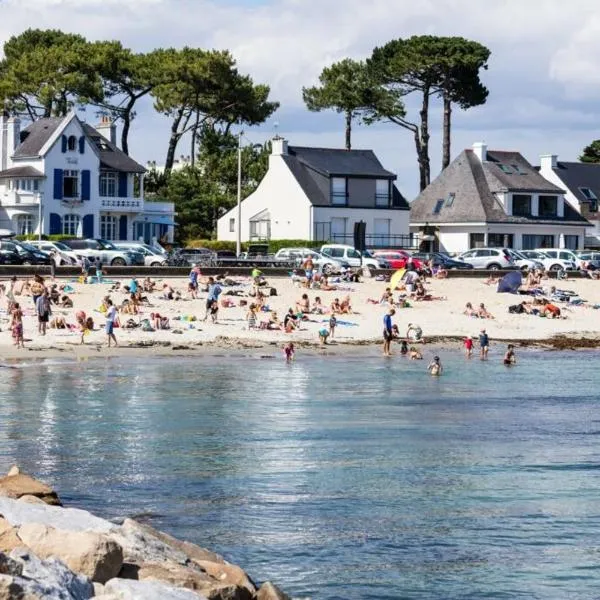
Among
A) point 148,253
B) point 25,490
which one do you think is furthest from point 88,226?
point 25,490

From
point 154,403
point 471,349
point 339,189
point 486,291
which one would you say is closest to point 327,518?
point 154,403

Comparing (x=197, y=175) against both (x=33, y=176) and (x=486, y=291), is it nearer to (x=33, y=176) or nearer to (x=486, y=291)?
(x=33, y=176)

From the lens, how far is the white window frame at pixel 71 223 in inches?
3159

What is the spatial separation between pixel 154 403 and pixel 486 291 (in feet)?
99.6

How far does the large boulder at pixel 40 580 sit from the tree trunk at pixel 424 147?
8802 cm

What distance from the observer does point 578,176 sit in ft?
333

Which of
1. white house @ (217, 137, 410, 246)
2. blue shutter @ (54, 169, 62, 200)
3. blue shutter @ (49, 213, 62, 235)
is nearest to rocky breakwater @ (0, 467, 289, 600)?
blue shutter @ (49, 213, 62, 235)

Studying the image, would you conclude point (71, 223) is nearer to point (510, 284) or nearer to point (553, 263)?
point (553, 263)

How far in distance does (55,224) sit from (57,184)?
2.36 meters

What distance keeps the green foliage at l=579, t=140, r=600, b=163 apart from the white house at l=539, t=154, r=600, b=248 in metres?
15.8

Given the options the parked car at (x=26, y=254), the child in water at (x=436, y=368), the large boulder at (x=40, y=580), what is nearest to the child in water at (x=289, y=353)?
the child in water at (x=436, y=368)

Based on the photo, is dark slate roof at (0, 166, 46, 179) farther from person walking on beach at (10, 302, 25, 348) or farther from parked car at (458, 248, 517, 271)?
person walking on beach at (10, 302, 25, 348)

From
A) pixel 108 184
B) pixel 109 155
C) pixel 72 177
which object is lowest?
pixel 108 184

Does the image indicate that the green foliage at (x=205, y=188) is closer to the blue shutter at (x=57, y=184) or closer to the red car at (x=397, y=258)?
the blue shutter at (x=57, y=184)
